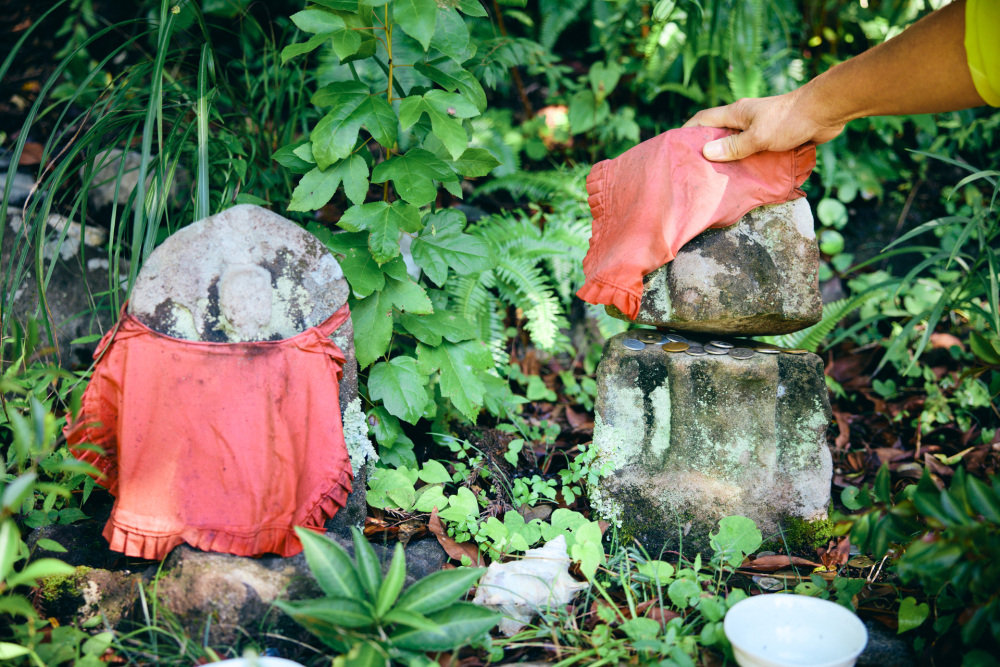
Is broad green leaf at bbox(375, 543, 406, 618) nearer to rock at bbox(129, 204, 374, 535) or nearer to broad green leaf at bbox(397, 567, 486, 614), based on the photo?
broad green leaf at bbox(397, 567, 486, 614)

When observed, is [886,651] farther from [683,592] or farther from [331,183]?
[331,183]

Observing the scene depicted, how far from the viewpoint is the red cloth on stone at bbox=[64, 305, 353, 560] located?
5.88 feet

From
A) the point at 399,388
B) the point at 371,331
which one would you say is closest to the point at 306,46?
the point at 371,331

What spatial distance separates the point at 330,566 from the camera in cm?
158

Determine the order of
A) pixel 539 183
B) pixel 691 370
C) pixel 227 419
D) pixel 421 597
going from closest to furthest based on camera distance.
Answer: pixel 421 597 < pixel 227 419 < pixel 691 370 < pixel 539 183

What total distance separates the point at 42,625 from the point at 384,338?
3.96ft

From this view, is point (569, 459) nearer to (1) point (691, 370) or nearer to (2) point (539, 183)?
(1) point (691, 370)

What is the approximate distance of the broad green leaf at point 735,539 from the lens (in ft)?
6.84

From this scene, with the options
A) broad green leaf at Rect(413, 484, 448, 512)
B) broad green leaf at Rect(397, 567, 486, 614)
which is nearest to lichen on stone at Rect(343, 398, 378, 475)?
broad green leaf at Rect(413, 484, 448, 512)

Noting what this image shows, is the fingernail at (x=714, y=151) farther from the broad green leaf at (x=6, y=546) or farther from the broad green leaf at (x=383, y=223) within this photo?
the broad green leaf at (x=6, y=546)

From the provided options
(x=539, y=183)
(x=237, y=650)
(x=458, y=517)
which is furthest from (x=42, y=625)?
(x=539, y=183)

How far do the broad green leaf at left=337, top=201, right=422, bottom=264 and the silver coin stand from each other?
0.82 metres

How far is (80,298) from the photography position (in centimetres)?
297

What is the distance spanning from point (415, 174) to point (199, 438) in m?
1.04
